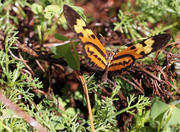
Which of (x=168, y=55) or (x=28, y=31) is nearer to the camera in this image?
(x=168, y=55)

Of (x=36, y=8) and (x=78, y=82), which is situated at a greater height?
(x=36, y=8)

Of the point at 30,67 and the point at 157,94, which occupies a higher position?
the point at 30,67

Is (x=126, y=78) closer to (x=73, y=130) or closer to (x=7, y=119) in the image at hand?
(x=73, y=130)

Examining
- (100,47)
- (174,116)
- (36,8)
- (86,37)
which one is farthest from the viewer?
(36,8)

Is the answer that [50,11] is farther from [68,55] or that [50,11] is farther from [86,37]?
[86,37]

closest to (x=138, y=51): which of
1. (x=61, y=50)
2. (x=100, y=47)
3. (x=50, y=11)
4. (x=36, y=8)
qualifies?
(x=100, y=47)

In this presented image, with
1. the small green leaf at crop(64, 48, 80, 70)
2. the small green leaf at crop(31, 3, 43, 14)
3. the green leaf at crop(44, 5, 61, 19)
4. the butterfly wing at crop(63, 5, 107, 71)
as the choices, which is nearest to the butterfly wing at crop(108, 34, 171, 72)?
the butterfly wing at crop(63, 5, 107, 71)

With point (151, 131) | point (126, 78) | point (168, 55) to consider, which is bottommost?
point (151, 131)

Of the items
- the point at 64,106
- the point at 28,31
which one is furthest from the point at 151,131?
the point at 28,31
